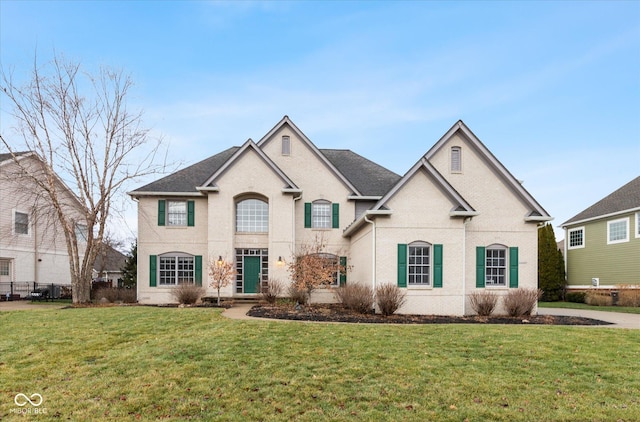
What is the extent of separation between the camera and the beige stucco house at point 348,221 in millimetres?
16078

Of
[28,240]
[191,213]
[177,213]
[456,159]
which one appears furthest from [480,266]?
[28,240]

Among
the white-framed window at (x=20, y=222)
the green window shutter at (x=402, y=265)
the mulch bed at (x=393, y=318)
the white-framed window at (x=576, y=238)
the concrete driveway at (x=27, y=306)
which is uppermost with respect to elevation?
the white-framed window at (x=20, y=222)

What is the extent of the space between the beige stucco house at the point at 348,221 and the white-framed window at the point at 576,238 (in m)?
15.5

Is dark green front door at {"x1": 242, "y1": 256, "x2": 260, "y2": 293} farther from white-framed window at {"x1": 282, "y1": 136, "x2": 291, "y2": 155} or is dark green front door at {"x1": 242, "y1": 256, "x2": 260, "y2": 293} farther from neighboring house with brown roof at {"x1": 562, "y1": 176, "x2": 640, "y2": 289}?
neighboring house with brown roof at {"x1": 562, "y1": 176, "x2": 640, "y2": 289}

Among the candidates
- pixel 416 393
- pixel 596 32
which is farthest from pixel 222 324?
pixel 596 32

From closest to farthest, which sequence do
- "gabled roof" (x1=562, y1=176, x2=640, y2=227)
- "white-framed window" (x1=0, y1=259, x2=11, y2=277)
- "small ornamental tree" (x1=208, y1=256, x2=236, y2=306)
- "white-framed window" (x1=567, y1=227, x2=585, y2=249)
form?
"small ornamental tree" (x1=208, y1=256, x2=236, y2=306) < "white-framed window" (x1=0, y1=259, x2=11, y2=277) < "gabled roof" (x1=562, y1=176, x2=640, y2=227) < "white-framed window" (x1=567, y1=227, x2=585, y2=249)

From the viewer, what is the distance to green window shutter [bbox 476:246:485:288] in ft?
55.9

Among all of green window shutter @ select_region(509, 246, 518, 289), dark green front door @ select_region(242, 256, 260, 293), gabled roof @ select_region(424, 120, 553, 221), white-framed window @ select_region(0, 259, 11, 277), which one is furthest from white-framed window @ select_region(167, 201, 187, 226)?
green window shutter @ select_region(509, 246, 518, 289)

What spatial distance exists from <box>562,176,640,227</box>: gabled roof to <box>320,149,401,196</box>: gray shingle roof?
13.8 metres

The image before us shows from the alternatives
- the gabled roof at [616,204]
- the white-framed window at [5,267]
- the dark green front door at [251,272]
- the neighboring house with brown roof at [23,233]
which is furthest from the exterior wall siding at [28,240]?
the gabled roof at [616,204]

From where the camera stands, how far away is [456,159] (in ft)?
58.8

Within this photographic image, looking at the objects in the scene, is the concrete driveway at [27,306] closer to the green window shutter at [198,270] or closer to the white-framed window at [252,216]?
the green window shutter at [198,270]

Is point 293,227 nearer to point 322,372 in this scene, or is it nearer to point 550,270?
point 322,372

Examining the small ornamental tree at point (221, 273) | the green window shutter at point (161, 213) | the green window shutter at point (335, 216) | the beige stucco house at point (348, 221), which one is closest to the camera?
the beige stucco house at point (348, 221)
